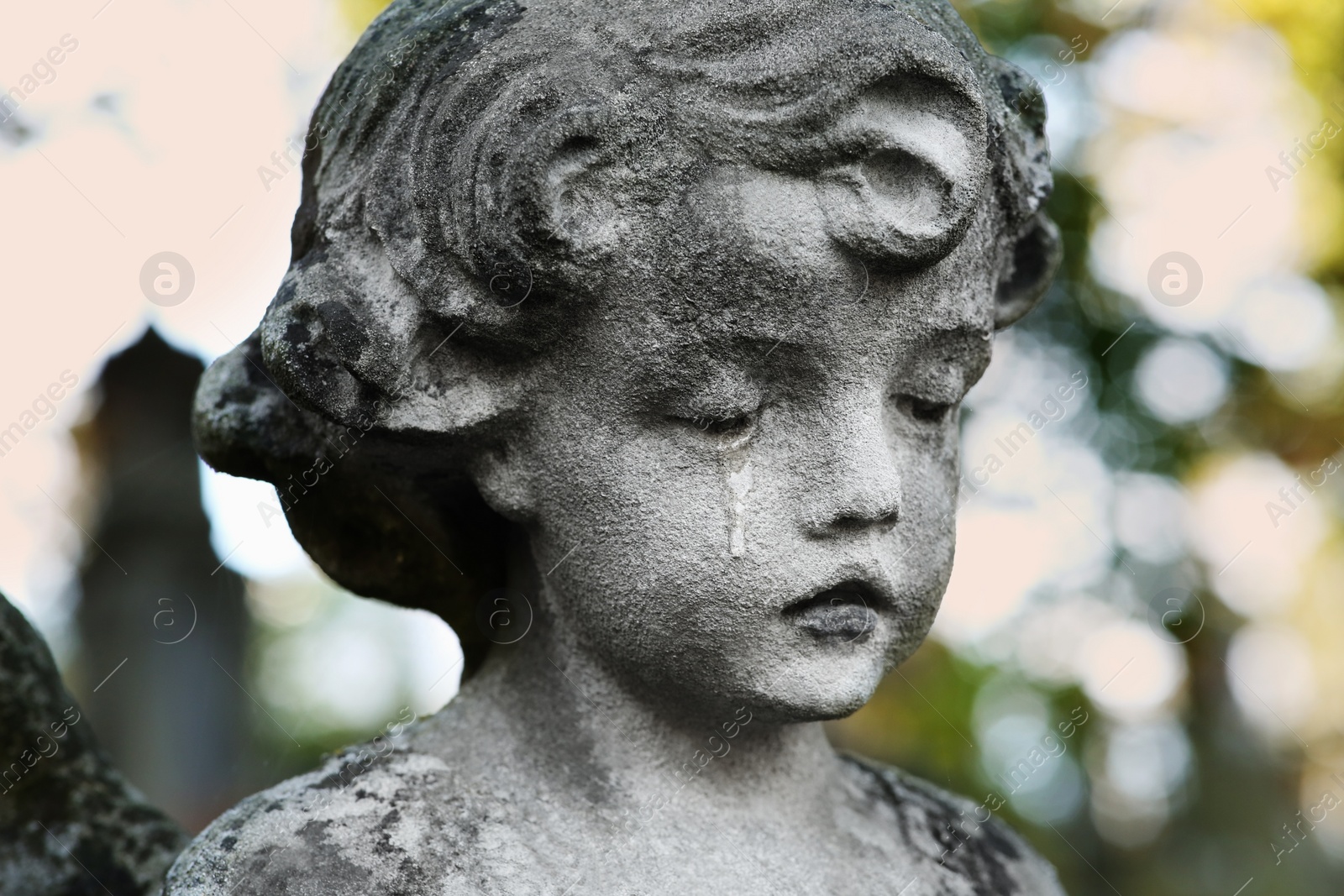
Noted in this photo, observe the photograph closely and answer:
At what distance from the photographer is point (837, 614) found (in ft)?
6.10

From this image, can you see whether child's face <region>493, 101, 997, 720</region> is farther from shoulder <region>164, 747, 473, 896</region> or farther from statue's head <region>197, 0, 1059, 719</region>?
shoulder <region>164, 747, 473, 896</region>

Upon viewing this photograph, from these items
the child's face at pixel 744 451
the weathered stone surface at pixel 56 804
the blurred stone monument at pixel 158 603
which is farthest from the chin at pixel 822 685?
the blurred stone monument at pixel 158 603

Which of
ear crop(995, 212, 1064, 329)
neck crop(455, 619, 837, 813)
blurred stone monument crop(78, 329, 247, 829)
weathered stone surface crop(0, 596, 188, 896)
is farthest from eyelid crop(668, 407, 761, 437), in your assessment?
blurred stone monument crop(78, 329, 247, 829)

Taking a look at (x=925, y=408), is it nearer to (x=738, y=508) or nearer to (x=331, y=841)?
(x=738, y=508)

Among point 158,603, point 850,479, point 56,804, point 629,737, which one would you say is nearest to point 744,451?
Answer: point 850,479

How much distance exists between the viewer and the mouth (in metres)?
1.85

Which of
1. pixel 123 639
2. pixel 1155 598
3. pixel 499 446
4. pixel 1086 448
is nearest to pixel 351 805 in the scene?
pixel 499 446

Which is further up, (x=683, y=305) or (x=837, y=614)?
(x=683, y=305)

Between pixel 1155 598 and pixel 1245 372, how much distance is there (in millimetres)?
1356

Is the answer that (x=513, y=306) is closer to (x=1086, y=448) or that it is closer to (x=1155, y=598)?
(x=1086, y=448)

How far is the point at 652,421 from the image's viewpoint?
184cm

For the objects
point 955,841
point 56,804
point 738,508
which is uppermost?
point 56,804

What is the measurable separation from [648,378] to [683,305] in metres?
0.12

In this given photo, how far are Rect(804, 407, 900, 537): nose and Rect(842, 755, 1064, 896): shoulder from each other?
722mm
